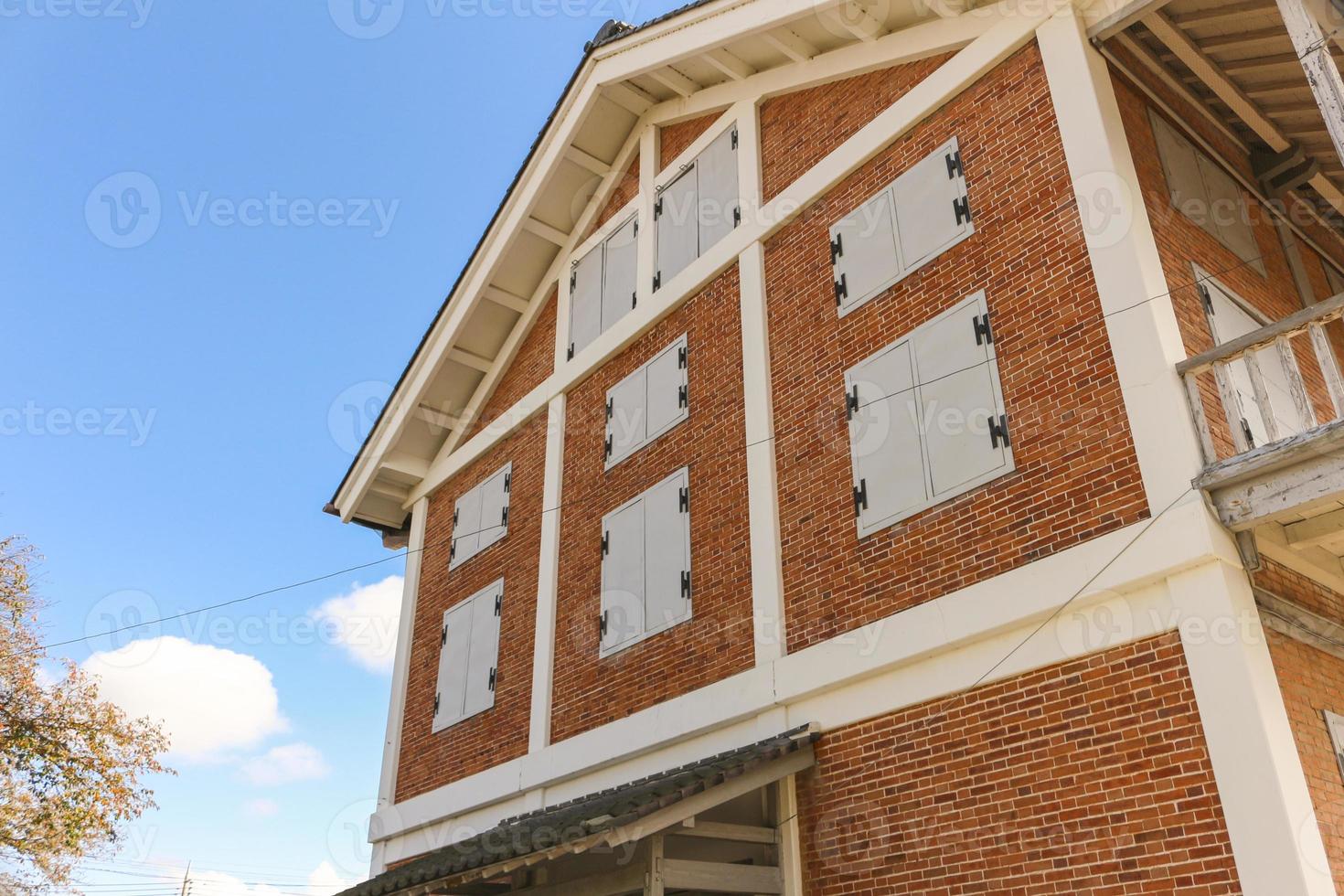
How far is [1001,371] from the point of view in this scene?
7125 mm

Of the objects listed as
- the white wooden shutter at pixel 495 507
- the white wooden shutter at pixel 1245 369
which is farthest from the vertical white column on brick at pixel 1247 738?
the white wooden shutter at pixel 495 507

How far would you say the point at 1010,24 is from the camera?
7988 mm

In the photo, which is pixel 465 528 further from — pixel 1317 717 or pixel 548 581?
pixel 1317 717

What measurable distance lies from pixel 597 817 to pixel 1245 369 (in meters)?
5.16

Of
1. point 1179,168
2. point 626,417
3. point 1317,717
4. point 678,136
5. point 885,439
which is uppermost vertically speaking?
point 678,136

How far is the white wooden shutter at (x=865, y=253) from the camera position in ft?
27.4

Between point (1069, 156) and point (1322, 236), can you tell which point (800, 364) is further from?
point (1322, 236)

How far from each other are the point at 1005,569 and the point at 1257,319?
3.27 meters

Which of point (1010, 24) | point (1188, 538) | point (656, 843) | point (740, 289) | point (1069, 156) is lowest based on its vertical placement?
point (656, 843)

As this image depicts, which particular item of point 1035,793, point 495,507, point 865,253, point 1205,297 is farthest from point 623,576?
point 1205,297

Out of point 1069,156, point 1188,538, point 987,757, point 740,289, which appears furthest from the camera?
point 740,289

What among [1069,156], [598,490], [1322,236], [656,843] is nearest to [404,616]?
[598,490]

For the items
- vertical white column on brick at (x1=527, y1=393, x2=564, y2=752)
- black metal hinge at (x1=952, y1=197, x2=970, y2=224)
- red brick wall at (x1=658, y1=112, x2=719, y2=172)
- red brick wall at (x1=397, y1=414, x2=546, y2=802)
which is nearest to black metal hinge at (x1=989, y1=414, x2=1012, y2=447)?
black metal hinge at (x1=952, y1=197, x2=970, y2=224)

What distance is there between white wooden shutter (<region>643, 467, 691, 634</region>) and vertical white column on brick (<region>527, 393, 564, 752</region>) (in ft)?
5.00
